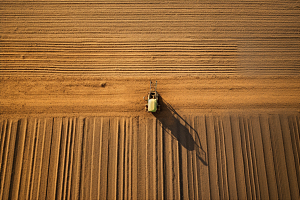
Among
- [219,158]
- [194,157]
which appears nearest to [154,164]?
[194,157]

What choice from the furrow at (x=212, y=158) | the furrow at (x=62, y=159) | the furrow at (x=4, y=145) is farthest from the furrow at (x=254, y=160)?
→ the furrow at (x=4, y=145)

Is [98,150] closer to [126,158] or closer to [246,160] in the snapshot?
[126,158]

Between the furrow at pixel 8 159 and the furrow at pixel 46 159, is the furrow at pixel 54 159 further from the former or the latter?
the furrow at pixel 8 159

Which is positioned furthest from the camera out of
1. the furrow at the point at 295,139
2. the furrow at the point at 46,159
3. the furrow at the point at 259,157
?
the furrow at the point at 295,139

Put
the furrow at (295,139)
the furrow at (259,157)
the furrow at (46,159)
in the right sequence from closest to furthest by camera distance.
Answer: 1. the furrow at (46,159)
2. the furrow at (259,157)
3. the furrow at (295,139)

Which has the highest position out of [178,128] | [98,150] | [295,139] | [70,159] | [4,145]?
[178,128]

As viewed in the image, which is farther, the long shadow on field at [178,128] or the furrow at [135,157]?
the long shadow on field at [178,128]
